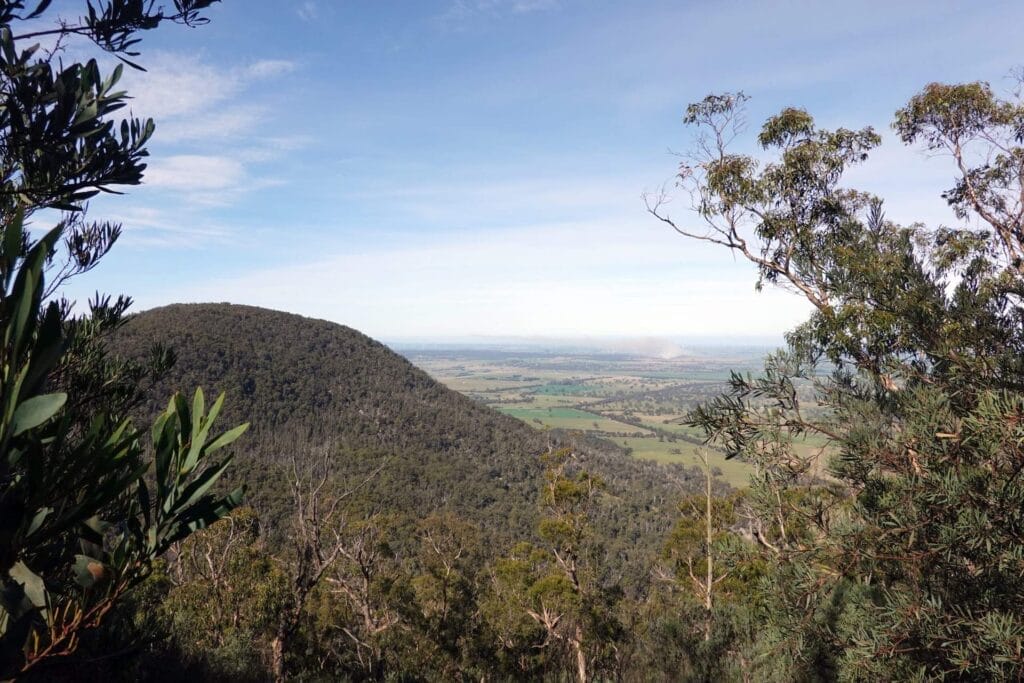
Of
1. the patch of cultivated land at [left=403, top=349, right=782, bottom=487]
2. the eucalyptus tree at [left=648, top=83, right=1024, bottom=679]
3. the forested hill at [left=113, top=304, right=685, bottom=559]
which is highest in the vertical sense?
the eucalyptus tree at [left=648, top=83, right=1024, bottom=679]

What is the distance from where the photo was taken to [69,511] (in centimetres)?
134

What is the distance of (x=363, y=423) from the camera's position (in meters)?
65.2

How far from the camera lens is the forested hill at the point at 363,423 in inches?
1924

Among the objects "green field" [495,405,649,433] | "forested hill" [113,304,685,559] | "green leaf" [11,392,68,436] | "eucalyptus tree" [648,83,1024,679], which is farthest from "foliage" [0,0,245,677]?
"green field" [495,405,649,433]

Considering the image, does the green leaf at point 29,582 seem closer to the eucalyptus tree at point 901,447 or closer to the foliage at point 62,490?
the foliage at point 62,490

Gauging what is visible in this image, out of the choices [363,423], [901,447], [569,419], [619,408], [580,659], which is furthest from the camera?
[619,408]

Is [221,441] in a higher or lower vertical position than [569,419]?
higher

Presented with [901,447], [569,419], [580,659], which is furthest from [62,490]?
[569,419]

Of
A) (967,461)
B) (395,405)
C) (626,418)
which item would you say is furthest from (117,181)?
(626,418)

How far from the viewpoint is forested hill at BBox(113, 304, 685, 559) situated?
48.9m

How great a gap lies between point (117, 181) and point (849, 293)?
18.5 ft

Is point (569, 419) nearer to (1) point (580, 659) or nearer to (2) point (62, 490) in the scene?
(1) point (580, 659)

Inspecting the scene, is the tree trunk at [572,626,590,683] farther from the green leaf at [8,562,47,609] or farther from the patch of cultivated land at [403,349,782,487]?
the patch of cultivated land at [403,349,782,487]

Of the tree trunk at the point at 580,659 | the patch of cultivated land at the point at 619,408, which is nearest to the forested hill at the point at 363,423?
the patch of cultivated land at the point at 619,408
